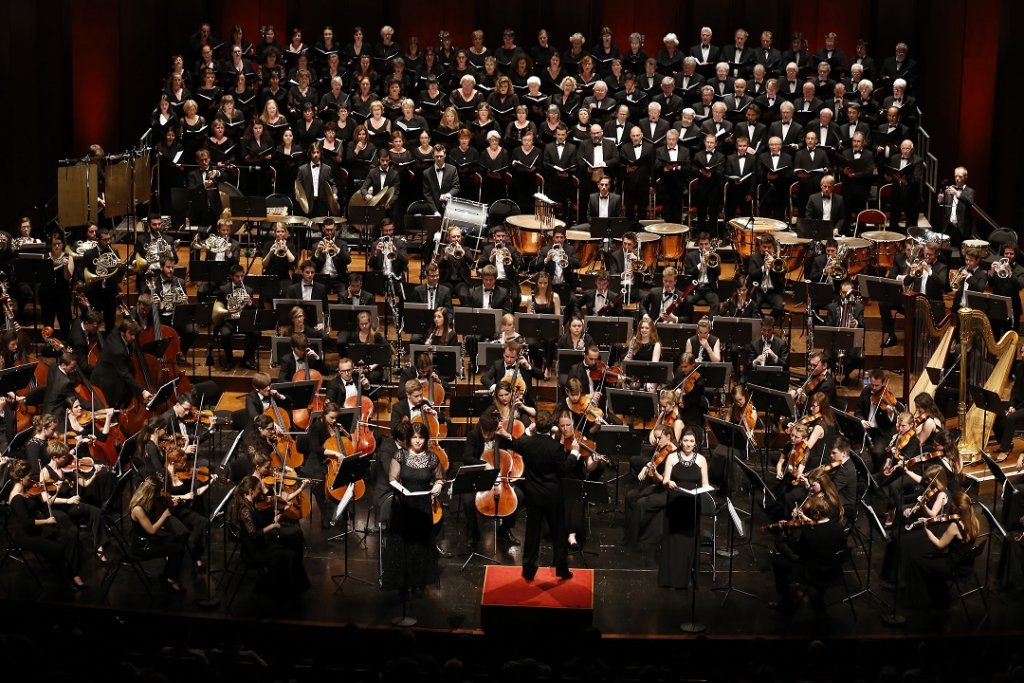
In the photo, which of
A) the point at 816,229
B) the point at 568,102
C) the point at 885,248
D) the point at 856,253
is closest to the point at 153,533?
the point at 816,229

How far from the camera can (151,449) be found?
9.16 m

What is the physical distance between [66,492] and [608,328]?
421cm

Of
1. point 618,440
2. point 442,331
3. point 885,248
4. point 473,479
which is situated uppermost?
point 885,248

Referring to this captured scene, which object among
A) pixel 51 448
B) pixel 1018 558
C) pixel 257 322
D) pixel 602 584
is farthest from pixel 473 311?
pixel 1018 558

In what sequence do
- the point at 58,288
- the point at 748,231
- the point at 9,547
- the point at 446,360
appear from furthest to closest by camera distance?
the point at 748,231
the point at 58,288
the point at 446,360
the point at 9,547

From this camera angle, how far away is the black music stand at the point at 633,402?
9.59 metres

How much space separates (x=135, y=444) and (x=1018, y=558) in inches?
228

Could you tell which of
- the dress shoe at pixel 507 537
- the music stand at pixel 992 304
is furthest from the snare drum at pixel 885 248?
the dress shoe at pixel 507 537

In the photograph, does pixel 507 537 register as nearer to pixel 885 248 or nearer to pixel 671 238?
pixel 671 238

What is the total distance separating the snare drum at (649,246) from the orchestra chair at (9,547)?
5892 mm

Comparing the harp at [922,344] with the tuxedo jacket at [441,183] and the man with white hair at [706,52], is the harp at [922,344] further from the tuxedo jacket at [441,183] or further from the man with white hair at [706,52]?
the man with white hair at [706,52]

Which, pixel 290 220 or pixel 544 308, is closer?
pixel 544 308

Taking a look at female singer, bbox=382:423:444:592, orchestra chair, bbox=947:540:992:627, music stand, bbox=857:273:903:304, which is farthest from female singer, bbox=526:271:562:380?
orchestra chair, bbox=947:540:992:627

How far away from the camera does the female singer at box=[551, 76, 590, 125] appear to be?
14758 millimetres
